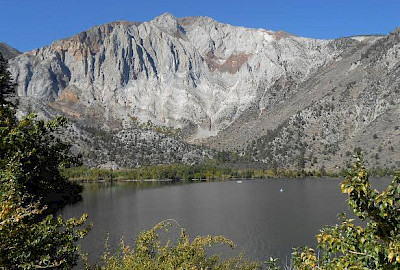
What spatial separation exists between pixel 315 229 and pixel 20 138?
57.6m

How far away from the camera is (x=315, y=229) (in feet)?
208

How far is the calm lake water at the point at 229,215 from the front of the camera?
2238 inches

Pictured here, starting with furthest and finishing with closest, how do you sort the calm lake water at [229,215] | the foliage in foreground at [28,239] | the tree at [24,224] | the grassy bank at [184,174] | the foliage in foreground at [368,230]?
the grassy bank at [184,174]
the calm lake water at [229,215]
the tree at [24,224]
the foliage in foreground at [28,239]
the foliage in foreground at [368,230]

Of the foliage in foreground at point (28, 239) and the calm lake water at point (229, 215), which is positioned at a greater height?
the foliage in foreground at point (28, 239)

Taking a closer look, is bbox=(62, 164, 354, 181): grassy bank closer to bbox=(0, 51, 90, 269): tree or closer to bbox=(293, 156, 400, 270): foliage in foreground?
bbox=(0, 51, 90, 269): tree

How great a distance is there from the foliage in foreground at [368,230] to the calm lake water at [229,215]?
40639 millimetres

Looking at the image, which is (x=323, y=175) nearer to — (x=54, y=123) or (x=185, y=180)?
(x=185, y=180)

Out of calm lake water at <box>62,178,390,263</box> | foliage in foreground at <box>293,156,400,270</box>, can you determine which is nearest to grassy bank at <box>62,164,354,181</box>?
calm lake water at <box>62,178,390,263</box>

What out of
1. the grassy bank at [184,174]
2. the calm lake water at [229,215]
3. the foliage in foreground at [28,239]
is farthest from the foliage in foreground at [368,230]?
the grassy bank at [184,174]

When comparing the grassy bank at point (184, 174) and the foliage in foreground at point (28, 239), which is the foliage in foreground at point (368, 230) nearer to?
the foliage in foreground at point (28, 239)

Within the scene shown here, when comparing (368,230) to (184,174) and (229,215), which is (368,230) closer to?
(229,215)

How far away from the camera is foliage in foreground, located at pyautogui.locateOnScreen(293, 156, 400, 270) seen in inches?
279

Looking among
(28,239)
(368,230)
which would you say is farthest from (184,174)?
(368,230)

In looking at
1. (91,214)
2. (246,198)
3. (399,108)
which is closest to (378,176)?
(399,108)
